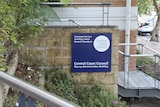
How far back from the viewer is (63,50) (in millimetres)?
6805

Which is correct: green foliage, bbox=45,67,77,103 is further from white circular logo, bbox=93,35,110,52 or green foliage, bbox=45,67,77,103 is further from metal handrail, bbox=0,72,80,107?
metal handrail, bbox=0,72,80,107

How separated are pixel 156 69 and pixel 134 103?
1.74m

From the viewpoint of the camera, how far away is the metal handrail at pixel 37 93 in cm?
149

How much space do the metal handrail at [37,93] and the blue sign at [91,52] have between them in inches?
190

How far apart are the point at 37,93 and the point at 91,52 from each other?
5237 mm

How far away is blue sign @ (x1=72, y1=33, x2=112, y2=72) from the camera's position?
22.3 ft

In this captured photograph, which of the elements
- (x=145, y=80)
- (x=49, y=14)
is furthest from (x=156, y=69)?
(x=49, y=14)

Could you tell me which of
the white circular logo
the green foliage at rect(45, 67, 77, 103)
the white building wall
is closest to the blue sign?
the white circular logo

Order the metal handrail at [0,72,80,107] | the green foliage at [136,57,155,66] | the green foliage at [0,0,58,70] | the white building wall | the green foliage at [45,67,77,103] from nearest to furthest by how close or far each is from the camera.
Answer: the metal handrail at [0,72,80,107] → the green foliage at [0,0,58,70] → the green foliage at [45,67,77,103] → the white building wall → the green foliage at [136,57,155,66]

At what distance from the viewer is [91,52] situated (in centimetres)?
686

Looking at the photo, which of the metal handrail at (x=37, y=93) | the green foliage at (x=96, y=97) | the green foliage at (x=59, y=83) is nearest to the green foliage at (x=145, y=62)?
the green foliage at (x=96, y=97)

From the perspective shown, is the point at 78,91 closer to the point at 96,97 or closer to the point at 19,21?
the point at 96,97

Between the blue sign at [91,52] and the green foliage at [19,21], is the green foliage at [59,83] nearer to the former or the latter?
the blue sign at [91,52]

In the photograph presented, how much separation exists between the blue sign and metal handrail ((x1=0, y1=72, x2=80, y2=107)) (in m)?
4.83
